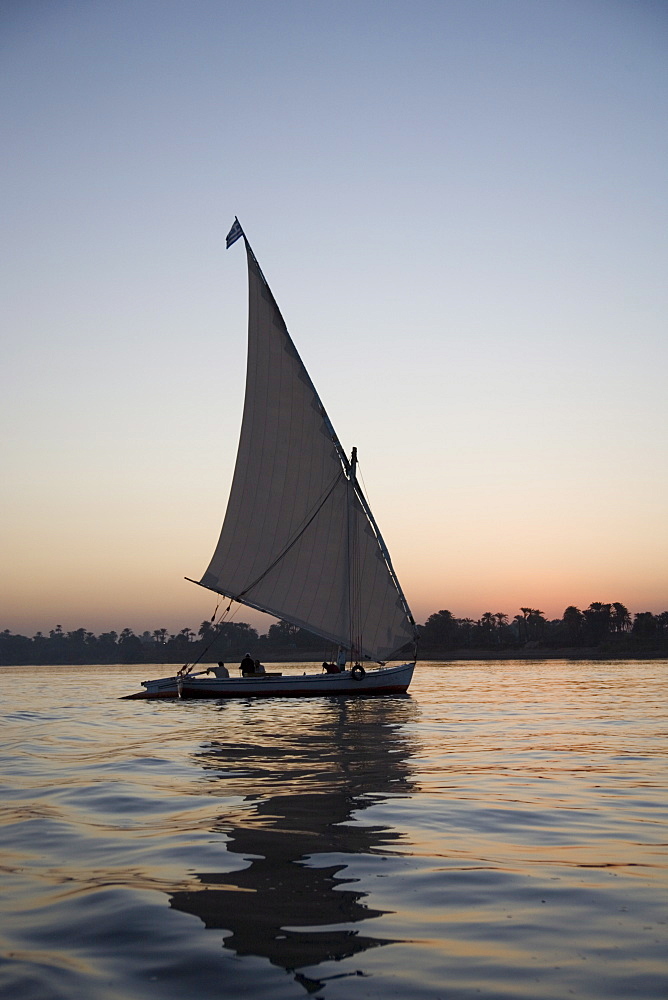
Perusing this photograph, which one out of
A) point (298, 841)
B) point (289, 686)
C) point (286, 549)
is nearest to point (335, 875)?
point (298, 841)

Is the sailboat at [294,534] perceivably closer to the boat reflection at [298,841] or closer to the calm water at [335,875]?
the boat reflection at [298,841]

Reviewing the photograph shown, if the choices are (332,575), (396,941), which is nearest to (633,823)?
(396,941)

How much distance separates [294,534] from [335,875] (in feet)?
107

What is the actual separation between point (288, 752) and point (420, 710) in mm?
15713

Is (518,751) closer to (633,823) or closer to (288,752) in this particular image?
(288,752)

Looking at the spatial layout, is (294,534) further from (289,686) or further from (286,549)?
(289,686)

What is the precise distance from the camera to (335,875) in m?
8.34

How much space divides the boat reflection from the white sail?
1855 cm

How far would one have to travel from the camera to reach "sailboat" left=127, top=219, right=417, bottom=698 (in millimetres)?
40469

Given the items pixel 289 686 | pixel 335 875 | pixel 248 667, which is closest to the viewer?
pixel 335 875

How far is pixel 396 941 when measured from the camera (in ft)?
21.3

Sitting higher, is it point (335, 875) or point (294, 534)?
point (294, 534)

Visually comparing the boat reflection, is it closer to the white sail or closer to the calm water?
the calm water

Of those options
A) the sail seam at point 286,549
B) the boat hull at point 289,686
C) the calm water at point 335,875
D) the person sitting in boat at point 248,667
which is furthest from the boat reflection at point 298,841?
the person sitting in boat at point 248,667
